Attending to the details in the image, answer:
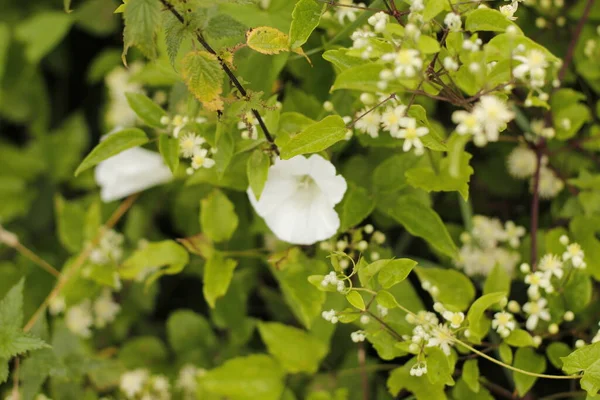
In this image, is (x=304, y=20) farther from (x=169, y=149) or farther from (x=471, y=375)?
Answer: (x=471, y=375)

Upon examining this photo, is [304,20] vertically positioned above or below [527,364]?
above

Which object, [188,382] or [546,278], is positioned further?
[188,382]

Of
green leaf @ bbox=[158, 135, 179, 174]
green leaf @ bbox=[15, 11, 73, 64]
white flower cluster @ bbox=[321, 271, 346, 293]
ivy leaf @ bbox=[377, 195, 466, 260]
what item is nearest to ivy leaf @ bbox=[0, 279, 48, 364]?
green leaf @ bbox=[158, 135, 179, 174]

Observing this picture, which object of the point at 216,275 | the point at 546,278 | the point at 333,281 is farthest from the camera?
the point at 216,275


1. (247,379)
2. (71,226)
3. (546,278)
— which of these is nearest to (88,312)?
(71,226)

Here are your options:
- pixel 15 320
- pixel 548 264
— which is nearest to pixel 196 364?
pixel 15 320

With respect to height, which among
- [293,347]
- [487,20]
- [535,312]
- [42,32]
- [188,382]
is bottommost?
[188,382]
